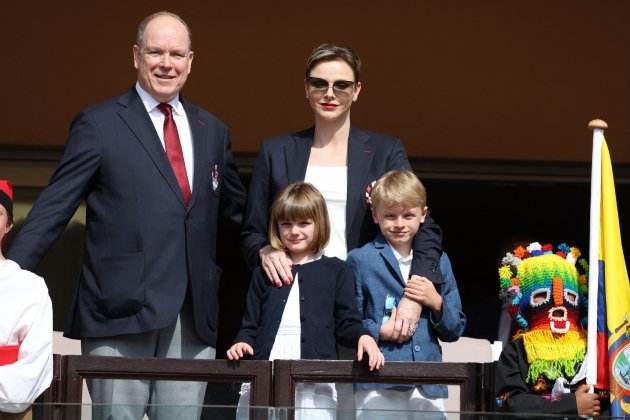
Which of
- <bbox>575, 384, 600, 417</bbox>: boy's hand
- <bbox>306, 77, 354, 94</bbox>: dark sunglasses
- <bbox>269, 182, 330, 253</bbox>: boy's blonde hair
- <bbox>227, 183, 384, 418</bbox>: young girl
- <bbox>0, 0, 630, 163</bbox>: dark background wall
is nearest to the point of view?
<bbox>575, 384, 600, 417</bbox>: boy's hand

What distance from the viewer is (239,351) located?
566 cm

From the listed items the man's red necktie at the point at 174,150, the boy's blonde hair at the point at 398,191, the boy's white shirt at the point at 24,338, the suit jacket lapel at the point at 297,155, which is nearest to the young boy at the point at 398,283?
the boy's blonde hair at the point at 398,191

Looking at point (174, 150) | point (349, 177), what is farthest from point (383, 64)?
point (174, 150)

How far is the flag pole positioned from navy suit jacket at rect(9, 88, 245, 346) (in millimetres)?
1345

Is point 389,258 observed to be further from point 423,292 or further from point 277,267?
point 277,267

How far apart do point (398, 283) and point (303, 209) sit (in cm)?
43

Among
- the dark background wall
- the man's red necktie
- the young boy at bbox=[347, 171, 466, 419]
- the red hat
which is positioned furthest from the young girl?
the dark background wall

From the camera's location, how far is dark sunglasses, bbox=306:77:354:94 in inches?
241

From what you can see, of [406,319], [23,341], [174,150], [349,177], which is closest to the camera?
[23,341]

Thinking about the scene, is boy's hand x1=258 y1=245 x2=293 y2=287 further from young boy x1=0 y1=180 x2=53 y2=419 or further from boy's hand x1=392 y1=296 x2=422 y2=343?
young boy x1=0 y1=180 x2=53 y2=419

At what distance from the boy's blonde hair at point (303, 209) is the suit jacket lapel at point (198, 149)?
285 mm

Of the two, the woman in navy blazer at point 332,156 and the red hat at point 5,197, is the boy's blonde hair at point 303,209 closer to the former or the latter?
the woman in navy blazer at point 332,156

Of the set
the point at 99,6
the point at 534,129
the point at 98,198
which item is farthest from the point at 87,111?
the point at 534,129

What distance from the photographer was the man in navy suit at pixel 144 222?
228 inches
